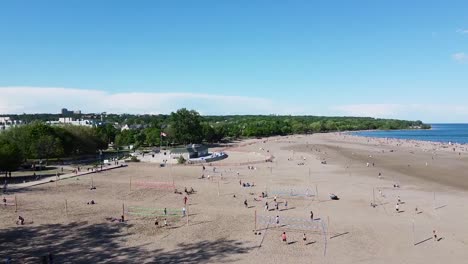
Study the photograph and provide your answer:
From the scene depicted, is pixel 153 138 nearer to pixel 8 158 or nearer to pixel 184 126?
pixel 184 126

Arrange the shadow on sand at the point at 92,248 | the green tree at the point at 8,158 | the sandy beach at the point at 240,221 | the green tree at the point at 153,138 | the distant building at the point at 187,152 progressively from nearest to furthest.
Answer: the shadow on sand at the point at 92,248 → the sandy beach at the point at 240,221 → the green tree at the point at 8,158 → the distant building at the point at 187,152 → the green tree at the point at 153,138

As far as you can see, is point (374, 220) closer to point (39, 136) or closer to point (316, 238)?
point (316, 238)

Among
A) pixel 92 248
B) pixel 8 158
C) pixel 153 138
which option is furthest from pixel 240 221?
pixel 153 138

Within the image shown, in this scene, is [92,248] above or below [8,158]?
below

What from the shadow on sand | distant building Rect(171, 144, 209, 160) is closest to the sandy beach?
the shadow on sand

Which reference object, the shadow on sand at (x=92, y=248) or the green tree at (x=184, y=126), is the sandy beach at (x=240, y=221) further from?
the green tree at (x=184, y=126)

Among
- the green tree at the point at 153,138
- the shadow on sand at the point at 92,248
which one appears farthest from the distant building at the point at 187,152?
the shadow on sand at the point at 92,248

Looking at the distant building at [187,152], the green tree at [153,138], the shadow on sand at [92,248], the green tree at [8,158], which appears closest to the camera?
the shadow on sand at [92,248]

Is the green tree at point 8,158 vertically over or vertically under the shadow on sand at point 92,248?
over
